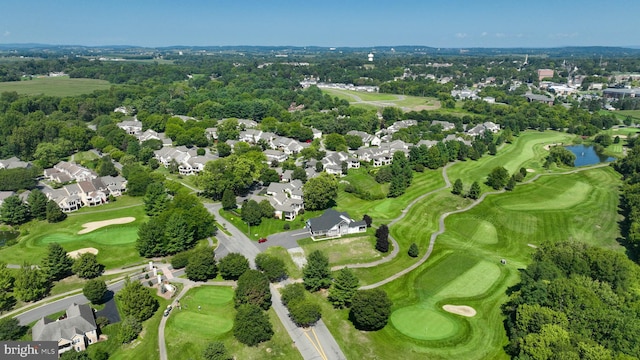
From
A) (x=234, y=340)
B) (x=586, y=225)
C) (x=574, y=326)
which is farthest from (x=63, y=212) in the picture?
(x=586, y=225)

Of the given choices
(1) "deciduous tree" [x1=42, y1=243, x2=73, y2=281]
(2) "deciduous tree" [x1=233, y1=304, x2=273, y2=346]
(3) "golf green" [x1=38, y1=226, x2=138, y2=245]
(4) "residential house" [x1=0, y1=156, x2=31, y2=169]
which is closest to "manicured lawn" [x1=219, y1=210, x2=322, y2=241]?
(3) "golf green" [x1=38, y1=226, x2=138, y2=245]

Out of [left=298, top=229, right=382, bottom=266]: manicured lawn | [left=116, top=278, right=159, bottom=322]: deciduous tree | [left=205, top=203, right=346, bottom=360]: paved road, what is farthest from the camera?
[left=298, top=229, right=382, bottom=266]: manicured lawn

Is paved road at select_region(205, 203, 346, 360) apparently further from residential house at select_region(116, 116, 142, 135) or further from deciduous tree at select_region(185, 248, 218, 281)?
residential house at select_region(116, 116, 142, 135)

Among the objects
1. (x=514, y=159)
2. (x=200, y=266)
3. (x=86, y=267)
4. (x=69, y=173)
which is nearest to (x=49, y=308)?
(x=86, y=267)

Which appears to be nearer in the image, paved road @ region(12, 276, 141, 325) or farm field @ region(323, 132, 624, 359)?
farm field @ region(323, 132, 624, 359)

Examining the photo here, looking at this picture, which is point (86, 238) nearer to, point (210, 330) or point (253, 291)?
point (210, 330)

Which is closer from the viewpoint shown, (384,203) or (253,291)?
(253,291)
